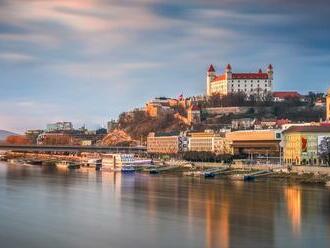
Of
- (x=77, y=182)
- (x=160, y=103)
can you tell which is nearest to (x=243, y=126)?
(x=160, y=103)

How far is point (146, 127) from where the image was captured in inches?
2174

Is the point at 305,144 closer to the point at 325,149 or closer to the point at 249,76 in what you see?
the point at 325,149

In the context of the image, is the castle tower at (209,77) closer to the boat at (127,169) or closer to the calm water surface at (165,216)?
the boat at (127,169)

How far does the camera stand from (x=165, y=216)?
15.6 m

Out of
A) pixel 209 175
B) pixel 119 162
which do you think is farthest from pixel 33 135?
pixel 209 175

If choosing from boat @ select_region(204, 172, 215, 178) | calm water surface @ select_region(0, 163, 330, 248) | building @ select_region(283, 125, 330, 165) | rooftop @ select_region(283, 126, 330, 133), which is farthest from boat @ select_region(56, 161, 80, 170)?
calm water surface @ select_region(0, 163, 330, 248)

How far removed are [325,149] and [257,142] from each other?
8329mm

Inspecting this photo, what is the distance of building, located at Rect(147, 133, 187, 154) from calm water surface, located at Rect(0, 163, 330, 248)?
21.9 m

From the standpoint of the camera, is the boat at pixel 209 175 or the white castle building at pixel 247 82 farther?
the white castle building at pixel 247 82

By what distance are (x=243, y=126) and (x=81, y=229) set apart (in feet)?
108

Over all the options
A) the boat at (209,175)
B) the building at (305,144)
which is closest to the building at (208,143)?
the building at (305,144)

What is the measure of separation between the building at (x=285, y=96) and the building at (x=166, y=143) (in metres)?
9.46

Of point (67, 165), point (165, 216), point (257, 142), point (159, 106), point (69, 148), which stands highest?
point (159, 106)

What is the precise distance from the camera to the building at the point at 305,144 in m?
30.0
